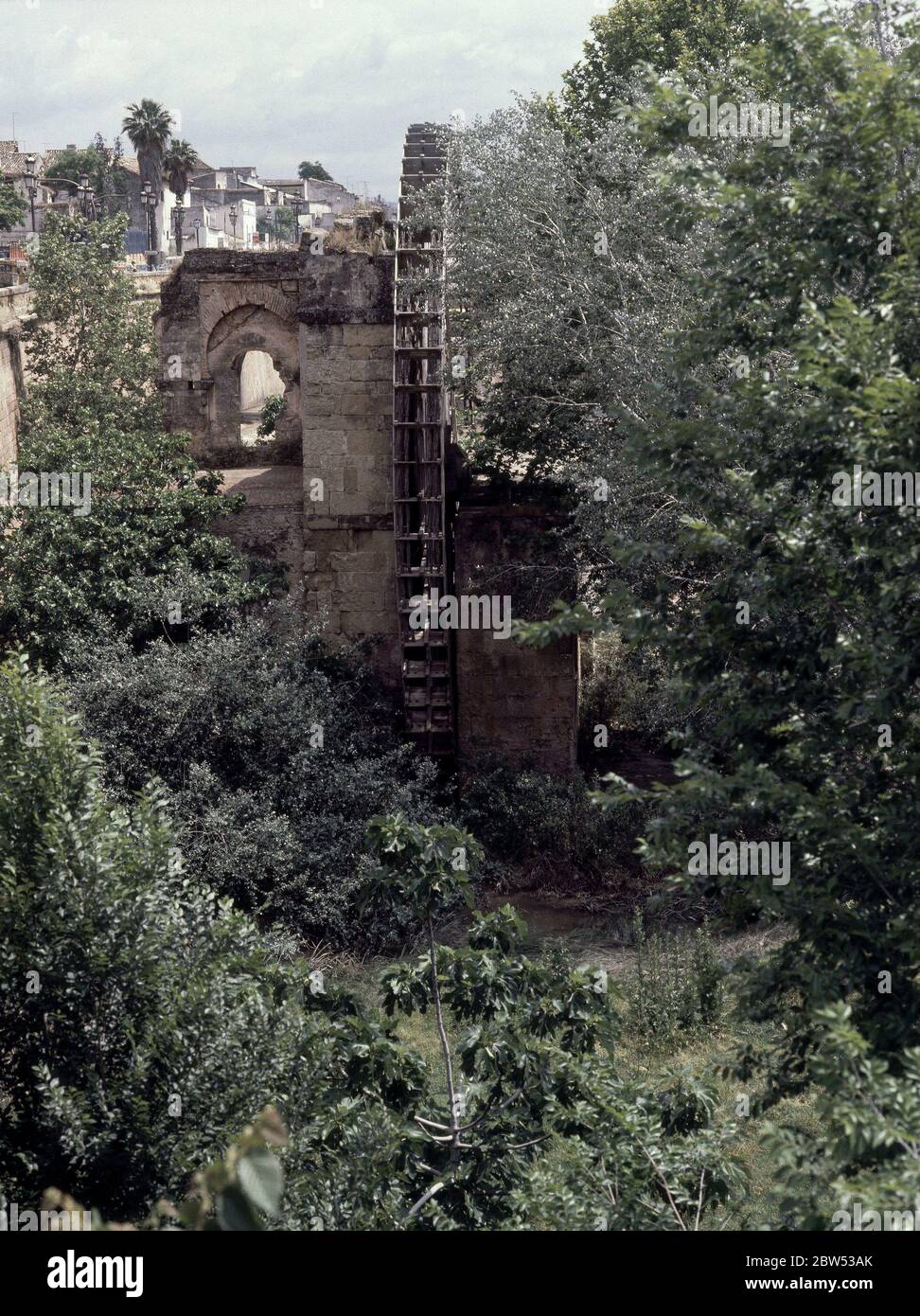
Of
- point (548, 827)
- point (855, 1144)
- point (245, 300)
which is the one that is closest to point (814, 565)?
point (855, 1144)

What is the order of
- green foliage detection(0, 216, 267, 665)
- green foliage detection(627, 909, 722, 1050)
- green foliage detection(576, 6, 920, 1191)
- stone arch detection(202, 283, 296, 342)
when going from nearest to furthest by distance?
1. green foliage detection(576, 6, 920, 1191)
2. green foliage detection(627, 909, 722, 1050)
3. green foliage detection(0, 216, 267, 665)
4. stone arch detection(202, 283, 296, 342)

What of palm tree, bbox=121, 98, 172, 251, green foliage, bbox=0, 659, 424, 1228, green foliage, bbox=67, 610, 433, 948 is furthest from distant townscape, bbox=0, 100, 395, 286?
green foliage, bbox=0, 659, 424, 1228

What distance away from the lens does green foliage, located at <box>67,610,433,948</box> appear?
10.5 metres

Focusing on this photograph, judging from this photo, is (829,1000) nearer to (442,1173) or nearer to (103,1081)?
(442,1173)

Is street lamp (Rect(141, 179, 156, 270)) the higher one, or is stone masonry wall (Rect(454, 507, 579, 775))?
street lamp (Rect(141, 179, 156, 270))

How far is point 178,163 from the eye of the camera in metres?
46.5

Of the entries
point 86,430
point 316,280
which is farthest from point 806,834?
point 86,430

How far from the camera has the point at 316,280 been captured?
12.9 metres

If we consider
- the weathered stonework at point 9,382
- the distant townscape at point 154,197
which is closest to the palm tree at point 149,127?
the distant townscape at point 154,197

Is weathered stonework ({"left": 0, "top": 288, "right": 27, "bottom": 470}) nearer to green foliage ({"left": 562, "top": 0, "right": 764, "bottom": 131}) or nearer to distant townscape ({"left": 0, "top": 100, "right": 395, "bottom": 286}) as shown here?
distant townscape ({"left": 0, "top": 100, "right": 395, "bottom": 286})

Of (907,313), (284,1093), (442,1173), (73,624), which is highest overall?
(907,313)

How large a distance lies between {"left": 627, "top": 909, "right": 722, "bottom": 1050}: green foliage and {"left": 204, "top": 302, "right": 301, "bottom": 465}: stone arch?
7830 mm

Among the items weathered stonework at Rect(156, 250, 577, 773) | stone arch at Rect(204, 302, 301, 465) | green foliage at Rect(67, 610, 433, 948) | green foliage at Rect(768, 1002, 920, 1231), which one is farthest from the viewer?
stone arch at Rect(204, 302, 301, 465)

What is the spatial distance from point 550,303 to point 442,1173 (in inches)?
310
